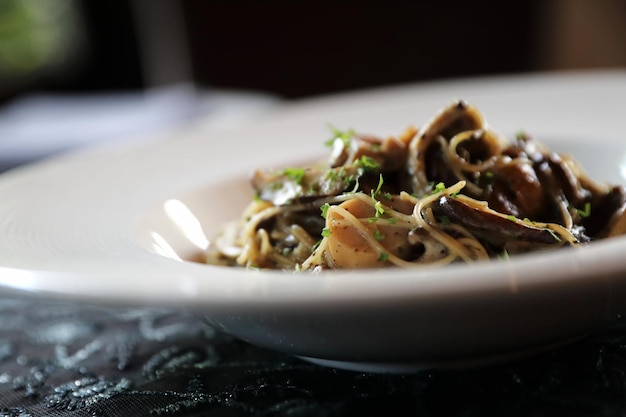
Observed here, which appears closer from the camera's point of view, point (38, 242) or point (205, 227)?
point (38, 242)

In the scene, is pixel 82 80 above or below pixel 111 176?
below

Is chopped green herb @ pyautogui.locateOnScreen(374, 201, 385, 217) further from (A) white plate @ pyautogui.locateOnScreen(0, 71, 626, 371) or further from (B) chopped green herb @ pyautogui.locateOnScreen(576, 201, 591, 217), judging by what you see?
(B) chopped green herb @ pyautogui.locateOnScreen(576, 201, 591, 217)

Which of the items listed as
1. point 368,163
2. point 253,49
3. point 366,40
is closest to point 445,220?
point 368,163

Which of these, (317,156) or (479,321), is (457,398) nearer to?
(479,321)

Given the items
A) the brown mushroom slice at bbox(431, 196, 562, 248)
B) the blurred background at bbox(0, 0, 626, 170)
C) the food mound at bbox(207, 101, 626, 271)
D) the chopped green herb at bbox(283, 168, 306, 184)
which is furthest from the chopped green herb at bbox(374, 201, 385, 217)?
the blurred background at bbox(0, 0, 626, 170)

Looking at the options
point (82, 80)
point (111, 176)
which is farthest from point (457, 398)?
point (82, 80)

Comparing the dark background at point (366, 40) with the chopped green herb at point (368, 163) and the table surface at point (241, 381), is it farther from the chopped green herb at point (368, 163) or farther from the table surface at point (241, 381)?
the table surface at point (241, 381)
